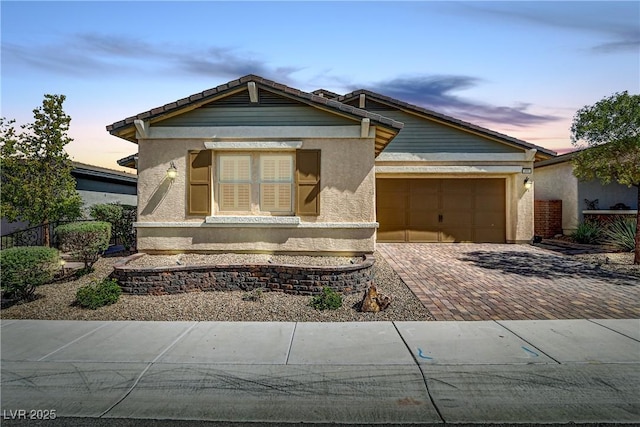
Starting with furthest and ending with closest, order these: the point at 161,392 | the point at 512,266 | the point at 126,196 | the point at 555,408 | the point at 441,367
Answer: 1. the point at 126,196
2. the point at 512,266
3. the point at 441,367
4. the point at 161,392
5. the point at 555,408

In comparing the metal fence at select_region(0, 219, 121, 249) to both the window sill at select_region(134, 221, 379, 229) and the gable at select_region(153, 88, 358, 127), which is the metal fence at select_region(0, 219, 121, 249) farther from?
the window sill at select_region(134, 221, 379, 229)

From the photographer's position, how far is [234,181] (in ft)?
32.1

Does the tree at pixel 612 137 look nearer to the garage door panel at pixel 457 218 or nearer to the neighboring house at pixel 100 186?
the garage door panel at pixel 457 218

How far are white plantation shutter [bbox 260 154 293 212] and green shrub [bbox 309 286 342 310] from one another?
312 centimetres

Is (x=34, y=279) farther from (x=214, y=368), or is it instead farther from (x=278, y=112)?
(x=278, y=112)

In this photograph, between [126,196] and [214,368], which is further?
[126,196]

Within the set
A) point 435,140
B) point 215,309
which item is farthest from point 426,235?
point 215,309

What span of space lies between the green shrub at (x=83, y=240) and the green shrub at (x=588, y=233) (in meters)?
15.8

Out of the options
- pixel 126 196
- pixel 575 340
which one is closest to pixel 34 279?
pixel 575 340

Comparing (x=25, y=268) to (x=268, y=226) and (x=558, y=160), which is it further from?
(x=558, y=160)

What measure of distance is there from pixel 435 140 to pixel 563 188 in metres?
6.61

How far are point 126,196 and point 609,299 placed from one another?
63.5ft

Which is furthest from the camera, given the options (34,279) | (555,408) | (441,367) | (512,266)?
(512,266)

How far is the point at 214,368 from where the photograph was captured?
4734mm
